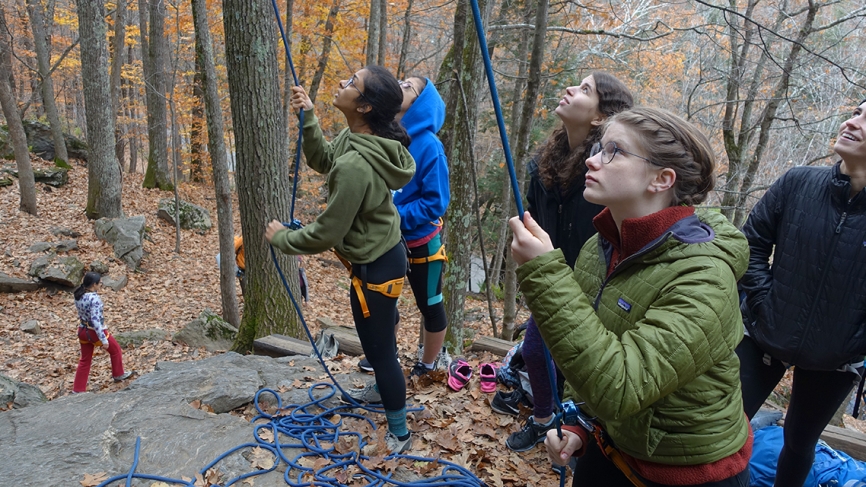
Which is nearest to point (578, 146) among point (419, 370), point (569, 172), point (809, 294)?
point (569, 172)

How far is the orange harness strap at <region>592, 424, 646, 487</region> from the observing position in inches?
65.2

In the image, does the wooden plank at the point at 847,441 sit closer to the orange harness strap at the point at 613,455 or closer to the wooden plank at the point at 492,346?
the wooden plank at the point at 492,346

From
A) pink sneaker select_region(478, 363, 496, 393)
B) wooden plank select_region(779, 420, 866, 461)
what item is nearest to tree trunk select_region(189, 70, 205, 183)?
pink sneaker select_region(478, 363, 496, 393)

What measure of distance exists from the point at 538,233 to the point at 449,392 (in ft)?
8.75

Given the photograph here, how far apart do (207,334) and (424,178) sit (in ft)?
17.8

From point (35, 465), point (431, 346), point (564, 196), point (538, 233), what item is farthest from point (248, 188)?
point (538, 233)

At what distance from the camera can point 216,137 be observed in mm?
6637

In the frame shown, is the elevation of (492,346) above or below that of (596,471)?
below

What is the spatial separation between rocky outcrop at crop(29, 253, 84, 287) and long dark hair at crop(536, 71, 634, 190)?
30.9 ft

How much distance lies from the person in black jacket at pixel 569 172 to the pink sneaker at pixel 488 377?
2.75 feet

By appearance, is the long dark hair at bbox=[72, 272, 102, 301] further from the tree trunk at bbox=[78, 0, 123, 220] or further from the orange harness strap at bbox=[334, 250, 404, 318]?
the tree trunk at bbox=[78, 0, 123, 220]

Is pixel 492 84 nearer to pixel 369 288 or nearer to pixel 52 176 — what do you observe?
pixel 369 288

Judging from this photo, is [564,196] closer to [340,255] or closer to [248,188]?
[340,255]

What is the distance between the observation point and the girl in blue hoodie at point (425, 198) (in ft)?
10.7
